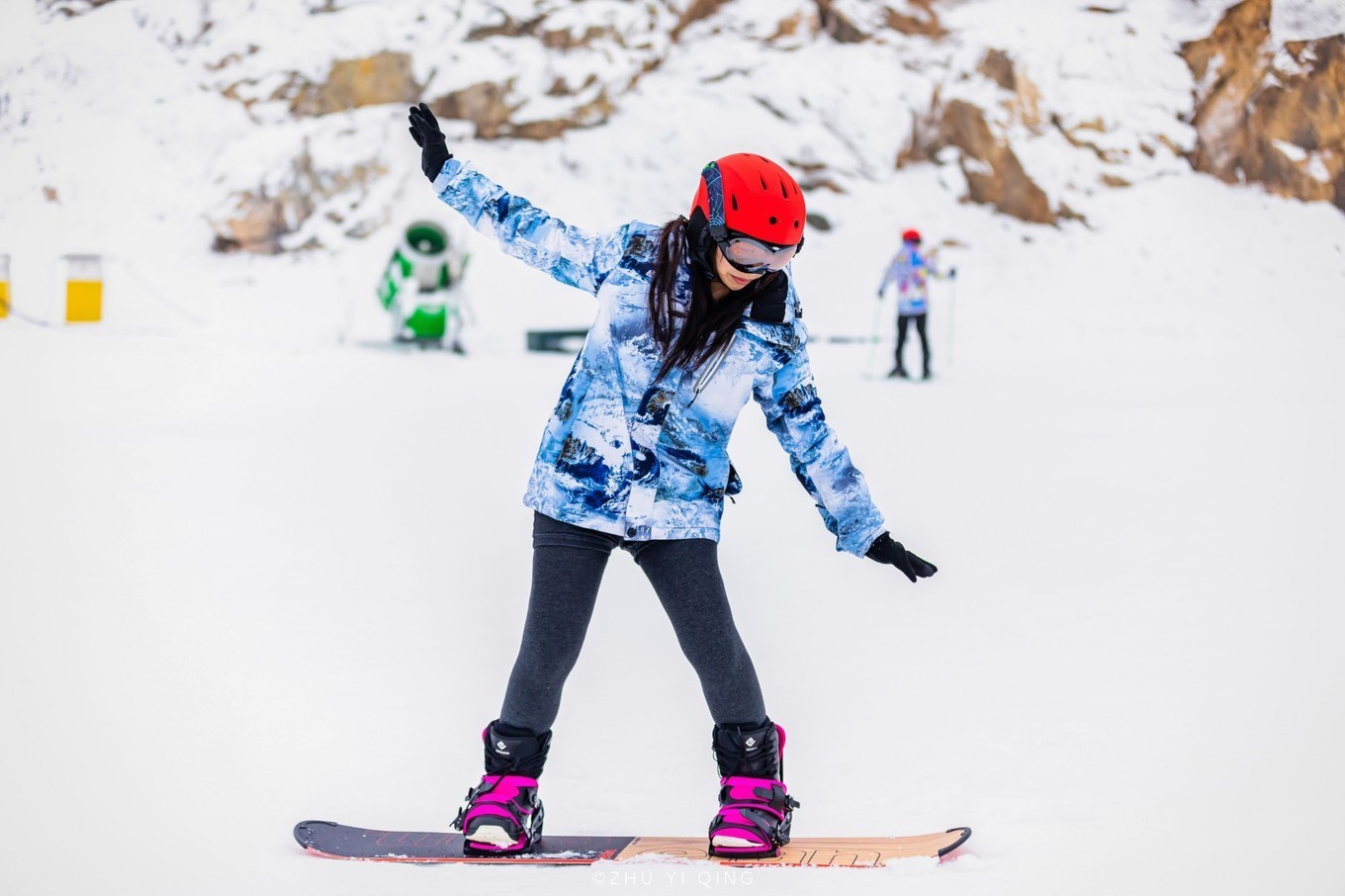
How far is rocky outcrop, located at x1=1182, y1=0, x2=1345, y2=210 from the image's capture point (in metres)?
19.3

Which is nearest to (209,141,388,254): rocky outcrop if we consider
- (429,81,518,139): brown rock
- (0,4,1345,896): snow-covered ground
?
(429,81,518,139): brown rock

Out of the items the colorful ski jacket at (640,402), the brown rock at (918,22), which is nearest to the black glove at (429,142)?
the colorful ski jacket at (640,402)

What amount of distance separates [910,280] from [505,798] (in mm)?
8895

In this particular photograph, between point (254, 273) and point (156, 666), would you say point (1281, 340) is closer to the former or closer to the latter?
point (254, 273)

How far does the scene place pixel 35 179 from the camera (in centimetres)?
1802

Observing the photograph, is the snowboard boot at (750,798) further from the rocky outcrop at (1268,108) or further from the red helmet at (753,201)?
the rocky outcrop at (1268,108)

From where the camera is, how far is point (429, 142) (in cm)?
223

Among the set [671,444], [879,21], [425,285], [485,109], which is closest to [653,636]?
[671,444]

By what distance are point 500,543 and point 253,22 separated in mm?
18401

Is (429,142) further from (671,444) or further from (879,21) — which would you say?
(879,21)

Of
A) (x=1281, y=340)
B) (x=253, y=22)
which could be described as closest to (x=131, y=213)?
(x=253, y=22)

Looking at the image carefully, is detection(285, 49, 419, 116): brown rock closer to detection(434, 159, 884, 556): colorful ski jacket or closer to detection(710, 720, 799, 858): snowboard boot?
detection(434, 159, 884, 556): colorful ski jacket

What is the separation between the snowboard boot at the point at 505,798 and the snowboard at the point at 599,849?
29 millimetres

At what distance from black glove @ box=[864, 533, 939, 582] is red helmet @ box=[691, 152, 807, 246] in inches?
20.3
